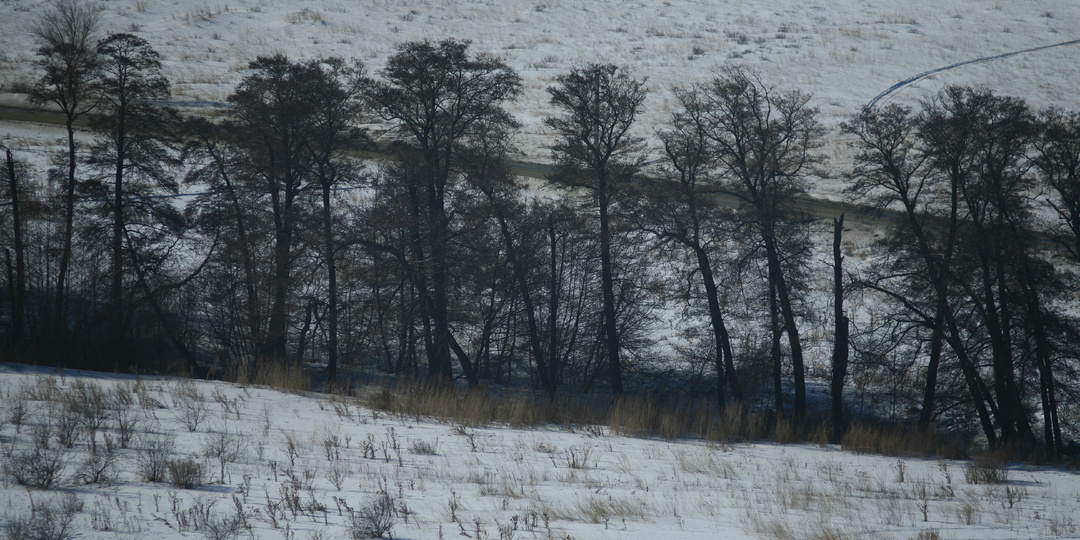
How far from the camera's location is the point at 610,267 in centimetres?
2414

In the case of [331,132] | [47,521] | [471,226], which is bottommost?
[47,521]

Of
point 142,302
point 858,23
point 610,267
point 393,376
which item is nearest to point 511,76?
point 610,267

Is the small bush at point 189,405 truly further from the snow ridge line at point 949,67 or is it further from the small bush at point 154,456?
the snow ridge line at point 949,67

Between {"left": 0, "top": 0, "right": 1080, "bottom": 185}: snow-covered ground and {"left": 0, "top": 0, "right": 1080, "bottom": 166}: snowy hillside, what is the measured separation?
188 mm

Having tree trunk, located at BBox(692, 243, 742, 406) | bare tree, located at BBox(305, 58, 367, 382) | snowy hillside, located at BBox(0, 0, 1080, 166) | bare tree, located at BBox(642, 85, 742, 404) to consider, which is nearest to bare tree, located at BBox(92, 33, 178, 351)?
bare tree, located at BBox(305, 58, 367, 382)

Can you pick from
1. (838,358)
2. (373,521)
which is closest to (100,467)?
(373,521)

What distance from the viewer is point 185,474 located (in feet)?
21.5

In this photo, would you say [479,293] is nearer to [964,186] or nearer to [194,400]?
[194,400]

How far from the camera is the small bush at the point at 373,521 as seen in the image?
554cm

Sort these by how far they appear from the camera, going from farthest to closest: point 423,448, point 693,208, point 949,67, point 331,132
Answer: point 949,67 < point 693,208 < point 331,132 < point 423,448

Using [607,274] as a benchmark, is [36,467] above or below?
below

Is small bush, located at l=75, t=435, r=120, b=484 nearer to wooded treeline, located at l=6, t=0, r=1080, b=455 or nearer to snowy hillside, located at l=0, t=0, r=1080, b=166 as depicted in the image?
wooded treeline, located at l=6, t=0, r=1080, b=455

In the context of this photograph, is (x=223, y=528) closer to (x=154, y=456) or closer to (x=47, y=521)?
(x=47, y=521)

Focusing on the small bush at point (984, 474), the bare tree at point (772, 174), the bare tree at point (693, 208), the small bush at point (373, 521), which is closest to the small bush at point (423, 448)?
the small bush at point (373, 521)
